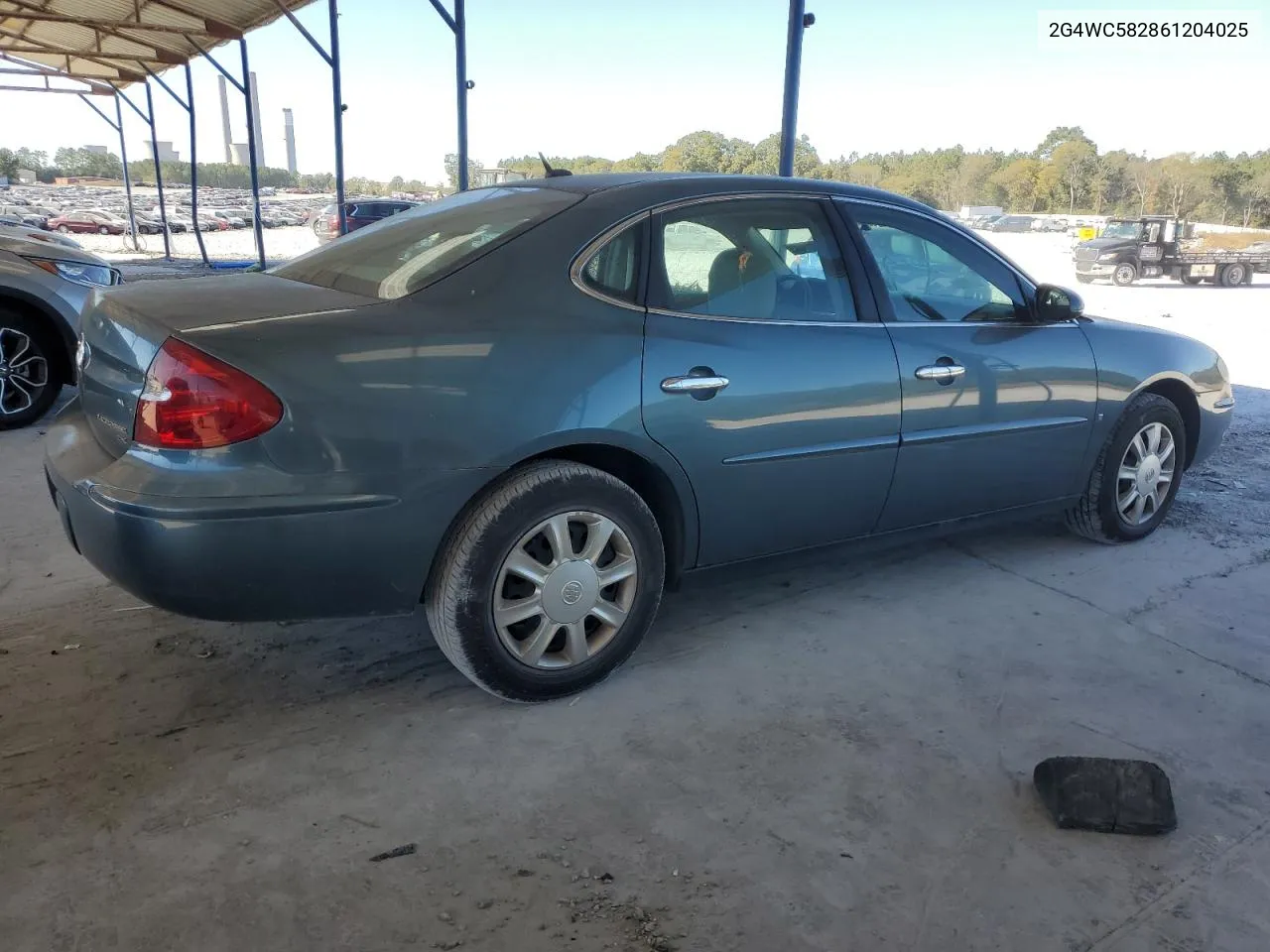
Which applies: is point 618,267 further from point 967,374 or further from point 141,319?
point 967,374

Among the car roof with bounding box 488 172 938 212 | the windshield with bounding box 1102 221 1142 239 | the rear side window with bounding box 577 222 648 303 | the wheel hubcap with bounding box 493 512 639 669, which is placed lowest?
the wheel hubcap with bounding box 493 512 639 669

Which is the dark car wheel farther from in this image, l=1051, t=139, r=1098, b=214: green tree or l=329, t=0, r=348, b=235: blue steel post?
l=1051, t=139, r=1098, b=214: green tree

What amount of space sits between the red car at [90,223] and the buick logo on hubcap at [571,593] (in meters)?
41.8

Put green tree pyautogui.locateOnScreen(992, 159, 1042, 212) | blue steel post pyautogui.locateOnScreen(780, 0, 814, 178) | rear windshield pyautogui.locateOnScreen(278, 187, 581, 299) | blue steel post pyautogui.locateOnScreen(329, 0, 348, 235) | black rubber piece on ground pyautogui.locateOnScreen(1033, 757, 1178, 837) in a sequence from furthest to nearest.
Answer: green tree pyautogui.locateOnScreen(992, 159, 1042, 212) < blue steel post pyautogui.locateOnScreen(329, 0, 348, 235) < blue steel post pyautogui.locateOnScreen(780, 0, 814, 178) < rear windshield pyautogui.locateOnScreen(278, 187, 581, 299) < black rubber piece on ground pyautogui.locateOnScreen(1033, 757, 1178, 837)

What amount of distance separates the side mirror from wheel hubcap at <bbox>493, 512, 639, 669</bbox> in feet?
6.70

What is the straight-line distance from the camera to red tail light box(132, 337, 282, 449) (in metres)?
2.27

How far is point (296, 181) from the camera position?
96375 mm

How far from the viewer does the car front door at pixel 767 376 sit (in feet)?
9.34

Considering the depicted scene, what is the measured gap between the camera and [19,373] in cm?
592

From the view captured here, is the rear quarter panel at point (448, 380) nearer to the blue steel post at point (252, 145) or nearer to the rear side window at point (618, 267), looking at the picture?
the rear side window at point (618, 267)

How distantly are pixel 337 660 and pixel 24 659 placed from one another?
974mm

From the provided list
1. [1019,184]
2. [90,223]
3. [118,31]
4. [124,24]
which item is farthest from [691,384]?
[1019,184]

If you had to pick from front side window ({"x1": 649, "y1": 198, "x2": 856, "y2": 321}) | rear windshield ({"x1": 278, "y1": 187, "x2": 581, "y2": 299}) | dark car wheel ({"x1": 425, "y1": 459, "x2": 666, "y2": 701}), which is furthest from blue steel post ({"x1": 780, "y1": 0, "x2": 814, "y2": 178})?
dark car wheel ({"x1": 425, "y1": 459, "x2": 666, "y2": 701})

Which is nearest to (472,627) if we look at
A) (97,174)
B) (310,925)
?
(310,925)
